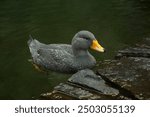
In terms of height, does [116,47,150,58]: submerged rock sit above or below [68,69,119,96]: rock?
above

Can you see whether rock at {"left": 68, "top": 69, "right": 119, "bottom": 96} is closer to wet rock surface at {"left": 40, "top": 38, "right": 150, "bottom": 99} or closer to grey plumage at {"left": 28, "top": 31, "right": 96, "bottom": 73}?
wet rock surface at {"left": 40, "top": 38, "right": 150, "bottom": 99}

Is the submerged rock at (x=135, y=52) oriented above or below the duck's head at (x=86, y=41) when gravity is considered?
below

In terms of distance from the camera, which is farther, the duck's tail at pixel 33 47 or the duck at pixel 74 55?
the duck's tail at pixel 33 47

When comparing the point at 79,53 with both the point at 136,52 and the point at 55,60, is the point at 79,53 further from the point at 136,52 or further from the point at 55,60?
the point at 136,52

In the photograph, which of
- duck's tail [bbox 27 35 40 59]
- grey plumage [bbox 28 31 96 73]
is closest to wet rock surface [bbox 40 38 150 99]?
grey plumage [bbox 28 31 96 73]

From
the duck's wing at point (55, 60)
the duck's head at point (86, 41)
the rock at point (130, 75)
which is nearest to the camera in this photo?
the rock at point (130, 75)

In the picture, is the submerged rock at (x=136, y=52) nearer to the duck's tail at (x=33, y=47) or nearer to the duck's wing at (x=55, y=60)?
the duck's wing at (x=55, y=60)

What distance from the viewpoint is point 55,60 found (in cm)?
836

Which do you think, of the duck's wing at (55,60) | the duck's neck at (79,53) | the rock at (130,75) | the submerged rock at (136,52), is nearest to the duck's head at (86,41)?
the duck's neck at (79,53)

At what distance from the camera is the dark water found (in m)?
8.00

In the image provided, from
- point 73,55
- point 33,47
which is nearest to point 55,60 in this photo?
point 73,55

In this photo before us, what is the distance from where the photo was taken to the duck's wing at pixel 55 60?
8.20 m

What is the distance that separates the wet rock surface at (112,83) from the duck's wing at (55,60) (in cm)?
95

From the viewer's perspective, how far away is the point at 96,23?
11164 millimetres
